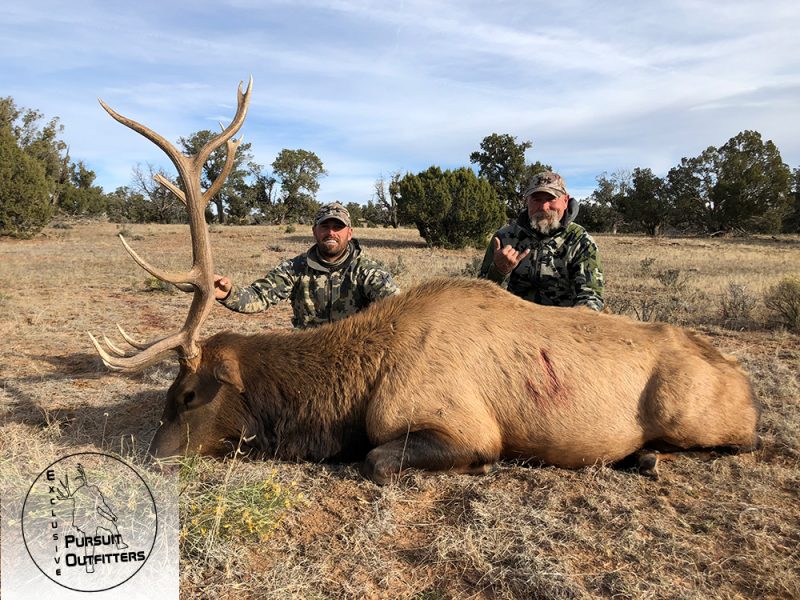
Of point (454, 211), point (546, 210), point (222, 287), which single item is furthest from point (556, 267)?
point (454, 211)

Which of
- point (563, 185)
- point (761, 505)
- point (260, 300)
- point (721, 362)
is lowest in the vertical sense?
point (761, 505)

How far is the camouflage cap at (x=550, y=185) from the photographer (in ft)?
18.3

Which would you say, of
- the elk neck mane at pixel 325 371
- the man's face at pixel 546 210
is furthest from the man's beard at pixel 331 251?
the man's face at pixel 546 210

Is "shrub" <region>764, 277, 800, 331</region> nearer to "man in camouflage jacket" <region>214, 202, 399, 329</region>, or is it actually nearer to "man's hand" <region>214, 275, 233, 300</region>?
"man in camouflage jacket" <region>214, 202, 399, 329</region>

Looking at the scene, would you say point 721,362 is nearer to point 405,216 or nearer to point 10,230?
point 405,216

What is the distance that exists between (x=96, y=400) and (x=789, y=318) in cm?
1001

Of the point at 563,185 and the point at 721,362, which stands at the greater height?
the point at 563,185

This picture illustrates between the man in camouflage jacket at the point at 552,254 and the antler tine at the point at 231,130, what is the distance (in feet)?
9.09

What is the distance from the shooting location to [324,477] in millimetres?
3723

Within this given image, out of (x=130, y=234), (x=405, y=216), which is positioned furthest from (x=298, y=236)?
(x=130, y=234)

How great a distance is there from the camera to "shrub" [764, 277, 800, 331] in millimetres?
8523

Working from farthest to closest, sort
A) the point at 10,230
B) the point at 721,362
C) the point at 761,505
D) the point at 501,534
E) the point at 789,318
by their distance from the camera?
the point at 10,230 → the point at 789,318 → the point at 721,362 → the point at 761,505 → the point at 501,534

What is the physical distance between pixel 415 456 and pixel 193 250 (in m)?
2.19

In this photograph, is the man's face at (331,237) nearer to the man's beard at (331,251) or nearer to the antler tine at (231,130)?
the man's beard at (331,251)
